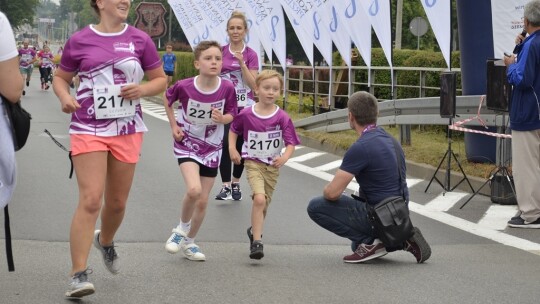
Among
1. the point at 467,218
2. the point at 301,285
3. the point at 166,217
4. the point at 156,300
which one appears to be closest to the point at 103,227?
the point at 156,300

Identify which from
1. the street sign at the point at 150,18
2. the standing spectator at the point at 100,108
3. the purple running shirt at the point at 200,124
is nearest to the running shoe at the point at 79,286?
the standing spectator at the point at 100,108

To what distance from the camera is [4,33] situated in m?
5.48

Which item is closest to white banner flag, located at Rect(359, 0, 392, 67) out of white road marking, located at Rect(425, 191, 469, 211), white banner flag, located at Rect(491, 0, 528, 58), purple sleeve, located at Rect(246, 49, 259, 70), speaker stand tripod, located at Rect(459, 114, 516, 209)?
white banner flag, located at Rect(491, 0, 528, 58)

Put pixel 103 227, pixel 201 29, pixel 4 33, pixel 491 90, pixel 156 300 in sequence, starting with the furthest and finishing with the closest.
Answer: pixel 201 29, pixel 491 90, pixel 103 227, pixel 156 300, pixel 4 33

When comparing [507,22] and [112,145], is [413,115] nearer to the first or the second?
[507,22]

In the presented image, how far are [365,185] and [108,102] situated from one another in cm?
231

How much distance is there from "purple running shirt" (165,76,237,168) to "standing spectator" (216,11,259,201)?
6.95 feet

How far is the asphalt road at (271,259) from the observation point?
22.2 feet

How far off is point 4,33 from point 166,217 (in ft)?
15.5

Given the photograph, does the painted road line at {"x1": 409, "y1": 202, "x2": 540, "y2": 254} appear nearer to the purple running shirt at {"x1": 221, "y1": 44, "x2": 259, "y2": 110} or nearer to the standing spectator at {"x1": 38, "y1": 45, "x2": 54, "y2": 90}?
the purple running shirt at {"x1": 221, "y1": 44, "x2": 259, "y2": 110}

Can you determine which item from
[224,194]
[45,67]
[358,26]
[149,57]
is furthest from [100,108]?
[45,67]

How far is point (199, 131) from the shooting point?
8.12m

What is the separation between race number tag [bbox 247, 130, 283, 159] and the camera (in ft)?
27.0

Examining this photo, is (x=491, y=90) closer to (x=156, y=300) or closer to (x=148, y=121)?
(x=156, y=300)
